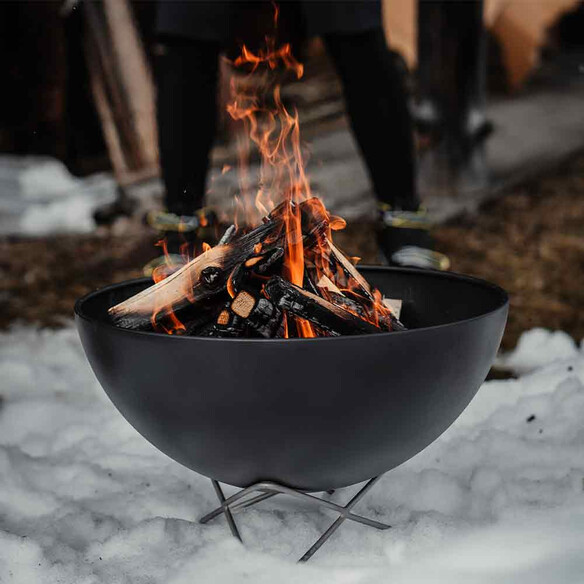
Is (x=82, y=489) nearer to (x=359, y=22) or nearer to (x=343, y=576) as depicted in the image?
(x=343, y=576)

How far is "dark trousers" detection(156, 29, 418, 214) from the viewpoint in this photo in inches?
69.5

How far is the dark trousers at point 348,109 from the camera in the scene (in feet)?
5.79

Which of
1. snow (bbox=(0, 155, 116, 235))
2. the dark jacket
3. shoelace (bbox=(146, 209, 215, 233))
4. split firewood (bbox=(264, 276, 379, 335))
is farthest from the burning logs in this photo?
snow (bbox=(0, 155, 116, 235))

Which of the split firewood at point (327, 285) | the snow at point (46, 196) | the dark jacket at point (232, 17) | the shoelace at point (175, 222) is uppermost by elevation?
the dark jacket at point (232, 17)

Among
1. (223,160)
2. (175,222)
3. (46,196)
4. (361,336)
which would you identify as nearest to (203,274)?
(361,336)

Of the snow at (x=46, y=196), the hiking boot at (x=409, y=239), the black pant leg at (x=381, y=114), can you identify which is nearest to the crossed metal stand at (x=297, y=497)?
the hiking boot at (x=409, y=239)

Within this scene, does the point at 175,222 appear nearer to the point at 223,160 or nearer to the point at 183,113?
the point at 183,113

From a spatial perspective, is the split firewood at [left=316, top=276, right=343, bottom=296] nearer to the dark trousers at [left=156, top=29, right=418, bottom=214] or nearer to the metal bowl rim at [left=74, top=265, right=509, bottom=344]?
the metal bowl rim at [left=74, top=265, right=509, bottom=344]

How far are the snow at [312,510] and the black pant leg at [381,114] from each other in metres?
0.52

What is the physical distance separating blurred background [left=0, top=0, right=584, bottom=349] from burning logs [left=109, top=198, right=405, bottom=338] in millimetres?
1305

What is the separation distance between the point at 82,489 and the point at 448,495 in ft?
2.16

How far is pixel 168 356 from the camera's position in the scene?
98 centimetres

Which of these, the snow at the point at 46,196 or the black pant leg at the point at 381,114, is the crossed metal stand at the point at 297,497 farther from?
the snow at the point at 46,196

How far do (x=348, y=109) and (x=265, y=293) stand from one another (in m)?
0.88
